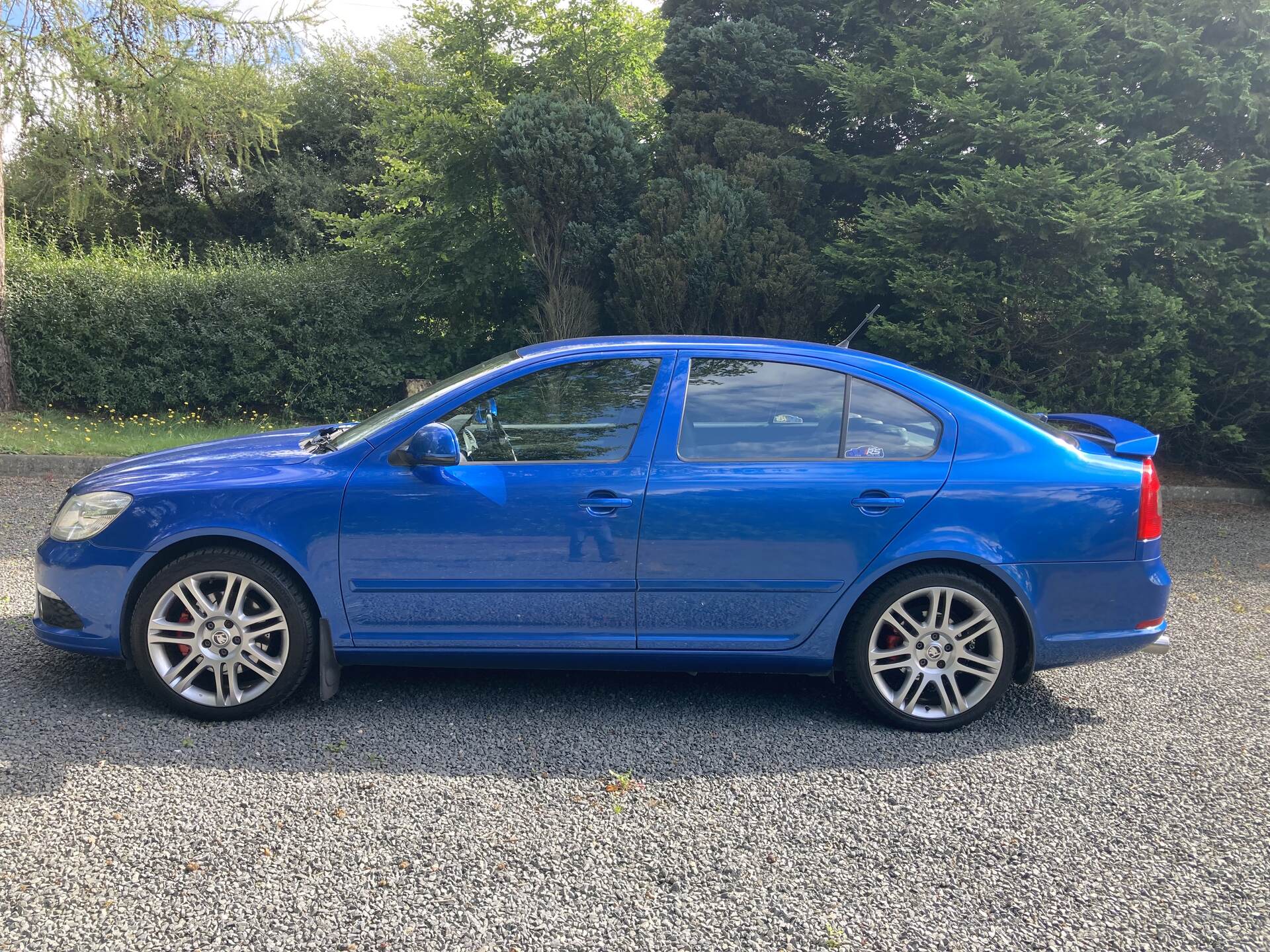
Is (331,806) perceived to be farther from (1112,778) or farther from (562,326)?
(562,326)

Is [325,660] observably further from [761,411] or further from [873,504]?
[873,504]

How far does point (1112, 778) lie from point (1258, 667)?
191cm

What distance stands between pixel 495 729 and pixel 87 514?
1.87 metres

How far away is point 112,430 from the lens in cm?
1173

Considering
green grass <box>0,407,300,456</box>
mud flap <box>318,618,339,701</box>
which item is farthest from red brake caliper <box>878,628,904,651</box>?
green grass <box>0,407,300,456</box>

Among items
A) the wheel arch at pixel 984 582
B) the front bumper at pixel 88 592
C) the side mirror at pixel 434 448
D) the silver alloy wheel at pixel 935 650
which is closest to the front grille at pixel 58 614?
the front bumper at pixel 88 592

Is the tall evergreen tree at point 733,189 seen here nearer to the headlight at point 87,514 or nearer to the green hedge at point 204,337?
the green hedge at point 204,337

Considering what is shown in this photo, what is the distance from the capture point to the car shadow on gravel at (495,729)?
11.1 ft

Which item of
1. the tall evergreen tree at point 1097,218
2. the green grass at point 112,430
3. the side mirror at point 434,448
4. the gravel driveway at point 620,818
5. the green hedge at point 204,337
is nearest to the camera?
the gravel driveway at point 620,818

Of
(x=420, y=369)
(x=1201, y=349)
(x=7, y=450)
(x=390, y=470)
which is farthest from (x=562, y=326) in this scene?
(x=390, y=470)

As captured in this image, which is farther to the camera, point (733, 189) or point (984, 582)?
point (733, 189)

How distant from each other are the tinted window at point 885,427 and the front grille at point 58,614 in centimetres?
318

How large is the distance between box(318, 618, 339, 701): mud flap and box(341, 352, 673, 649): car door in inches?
4.9

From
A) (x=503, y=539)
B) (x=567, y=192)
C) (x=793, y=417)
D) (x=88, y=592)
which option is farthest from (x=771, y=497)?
(x=567, y=192)
